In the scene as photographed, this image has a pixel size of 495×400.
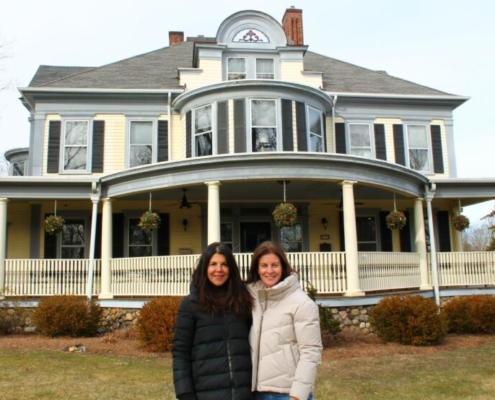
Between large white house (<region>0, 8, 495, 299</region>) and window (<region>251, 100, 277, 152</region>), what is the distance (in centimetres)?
3

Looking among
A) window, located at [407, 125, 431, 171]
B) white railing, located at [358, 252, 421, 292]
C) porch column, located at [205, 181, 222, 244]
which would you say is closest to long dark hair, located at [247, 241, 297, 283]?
porch column, located at [205, 181, 222, 244]

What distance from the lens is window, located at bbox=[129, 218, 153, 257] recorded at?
15.0 meters

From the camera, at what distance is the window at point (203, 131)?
546 inches

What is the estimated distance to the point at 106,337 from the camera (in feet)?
35.1

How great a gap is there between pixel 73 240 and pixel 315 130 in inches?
309

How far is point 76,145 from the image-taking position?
15.0 m

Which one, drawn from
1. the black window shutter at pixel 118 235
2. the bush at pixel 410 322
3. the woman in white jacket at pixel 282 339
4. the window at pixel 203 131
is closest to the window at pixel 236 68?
the window at pixel 203 131

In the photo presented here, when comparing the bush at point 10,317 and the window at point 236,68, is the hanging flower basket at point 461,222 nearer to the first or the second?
the window at point 236,68

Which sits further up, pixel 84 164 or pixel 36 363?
pixel 84 164

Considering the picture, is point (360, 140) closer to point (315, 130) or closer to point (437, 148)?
point (315, 130)

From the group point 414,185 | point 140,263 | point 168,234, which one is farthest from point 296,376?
point 168,234

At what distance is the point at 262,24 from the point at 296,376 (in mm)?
14059

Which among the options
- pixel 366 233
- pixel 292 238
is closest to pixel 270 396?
pixel 292 238

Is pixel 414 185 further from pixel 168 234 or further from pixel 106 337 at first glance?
pixel 106 337
